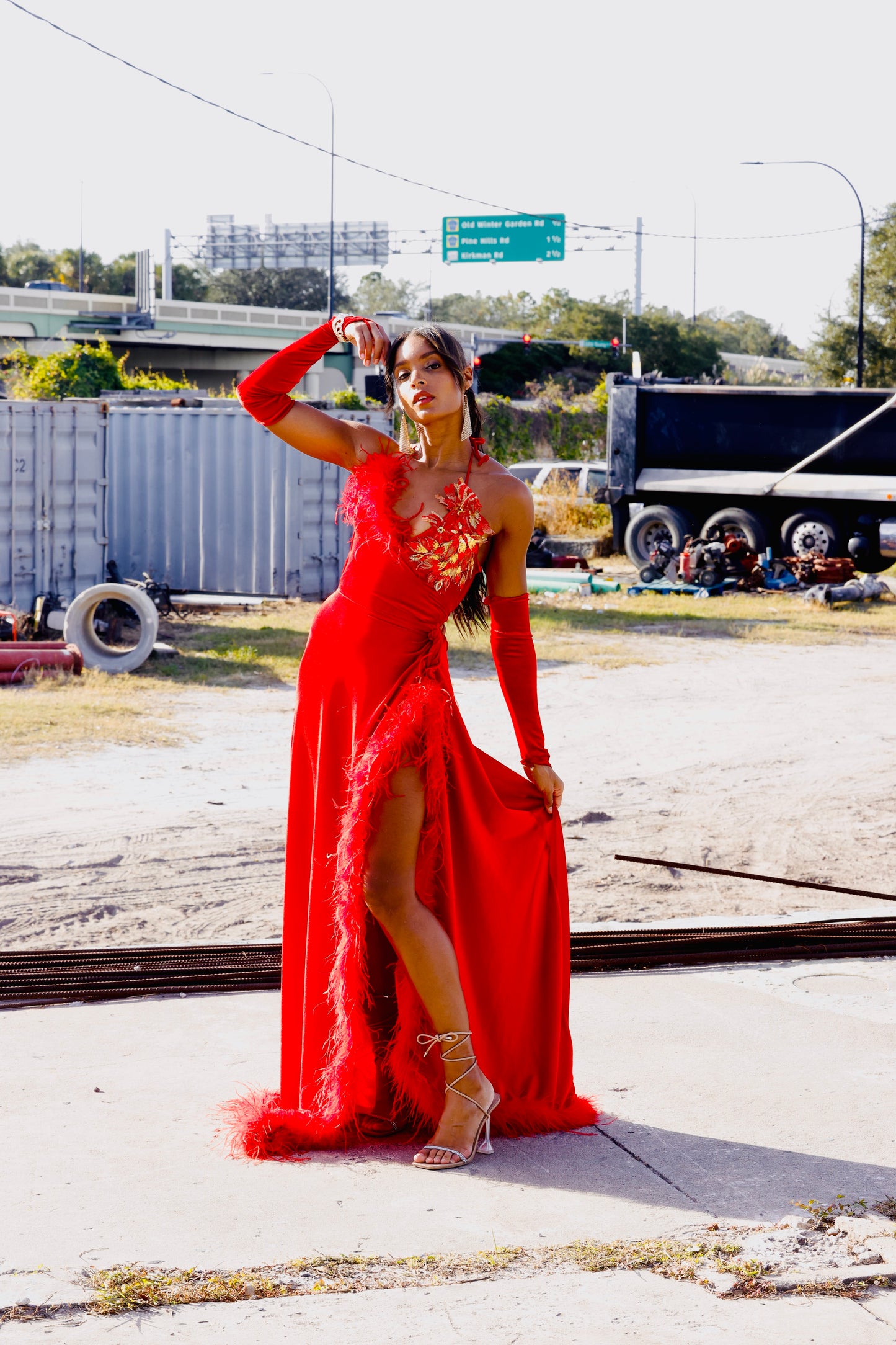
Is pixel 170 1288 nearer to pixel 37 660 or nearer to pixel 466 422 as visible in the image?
pixel 466 422

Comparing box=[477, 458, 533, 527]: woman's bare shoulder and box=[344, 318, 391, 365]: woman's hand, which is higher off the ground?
box=[344, 318, 391, 365]: woman's hand

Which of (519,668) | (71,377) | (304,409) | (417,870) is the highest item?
(71,377)

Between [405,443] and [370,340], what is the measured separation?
36cm

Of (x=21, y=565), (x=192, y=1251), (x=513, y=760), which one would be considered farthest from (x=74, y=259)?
(x=192, y=1251)

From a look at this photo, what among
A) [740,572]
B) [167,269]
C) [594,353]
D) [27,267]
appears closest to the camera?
[740,572]

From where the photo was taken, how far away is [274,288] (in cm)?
9194

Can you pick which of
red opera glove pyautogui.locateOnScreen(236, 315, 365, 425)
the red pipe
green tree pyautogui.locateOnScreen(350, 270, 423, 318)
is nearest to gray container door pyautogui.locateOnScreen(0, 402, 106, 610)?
the red pipe

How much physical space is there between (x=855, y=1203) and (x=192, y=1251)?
1373mm

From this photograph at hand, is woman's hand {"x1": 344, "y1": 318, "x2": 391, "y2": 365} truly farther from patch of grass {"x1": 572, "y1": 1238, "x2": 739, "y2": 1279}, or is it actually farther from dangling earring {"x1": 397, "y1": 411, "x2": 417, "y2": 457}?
patch of grass {"x1": 572, "y1": 1238, "x2": 739, "y2": 1279}

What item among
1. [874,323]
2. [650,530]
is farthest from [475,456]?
[874,323]

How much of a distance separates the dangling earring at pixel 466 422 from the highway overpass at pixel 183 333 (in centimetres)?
4518

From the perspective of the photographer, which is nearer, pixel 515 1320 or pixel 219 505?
pixel 515 1320

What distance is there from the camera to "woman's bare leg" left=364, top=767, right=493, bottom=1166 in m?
3.35

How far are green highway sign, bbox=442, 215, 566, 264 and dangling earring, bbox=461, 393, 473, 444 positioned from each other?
171ft
